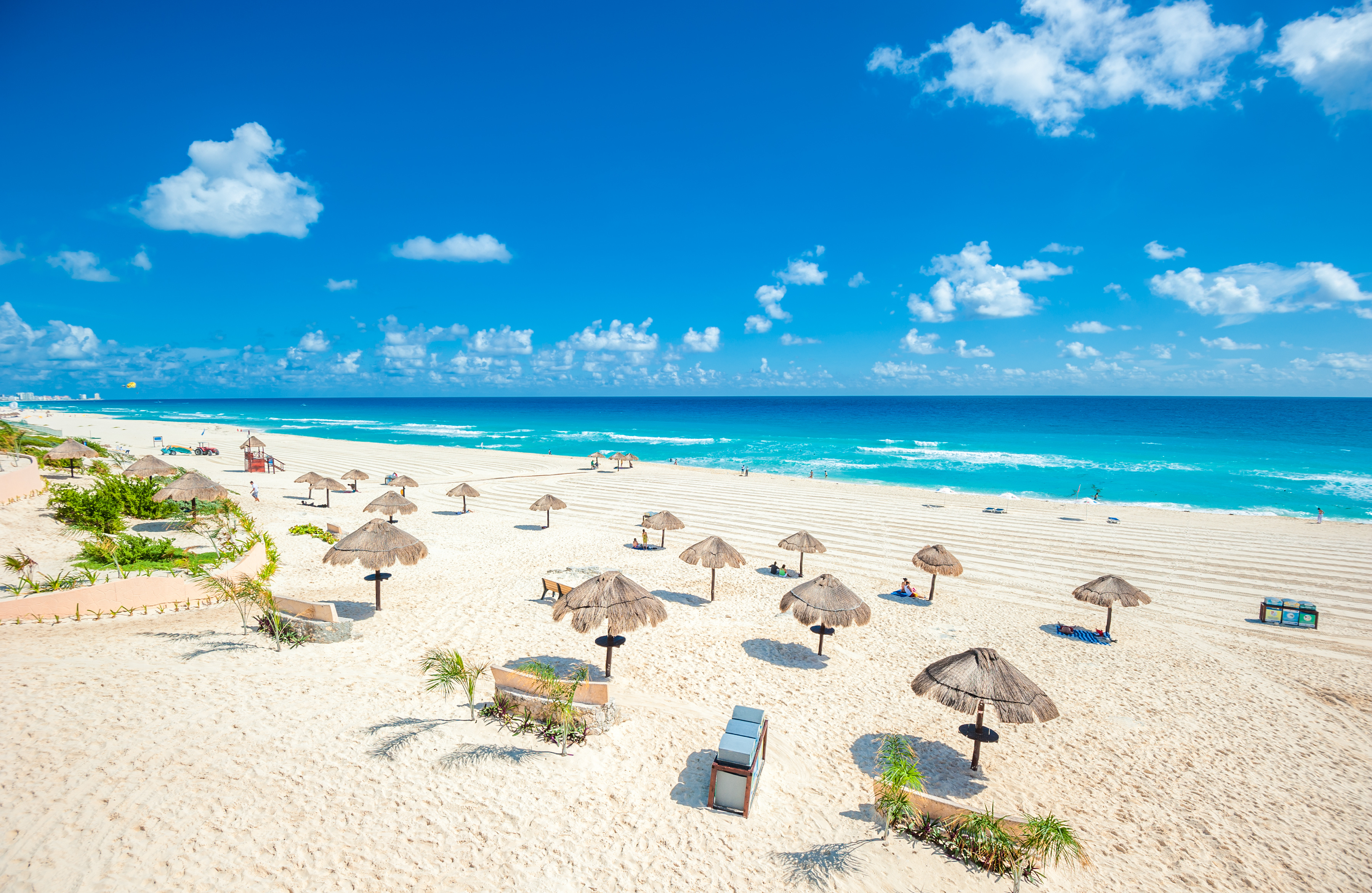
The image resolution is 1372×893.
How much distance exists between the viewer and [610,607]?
9.77 m

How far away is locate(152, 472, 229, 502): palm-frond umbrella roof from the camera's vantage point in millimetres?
17484

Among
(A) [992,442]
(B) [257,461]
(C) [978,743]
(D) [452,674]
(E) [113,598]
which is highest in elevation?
(A) [992,442]

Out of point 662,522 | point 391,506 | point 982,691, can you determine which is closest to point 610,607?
point 982,691

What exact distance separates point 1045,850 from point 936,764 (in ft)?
8.16

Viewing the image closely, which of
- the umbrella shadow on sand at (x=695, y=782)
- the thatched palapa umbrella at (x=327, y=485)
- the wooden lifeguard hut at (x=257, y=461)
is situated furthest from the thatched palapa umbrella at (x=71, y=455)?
the umbrella shadow on sand at (x=695, y=782)

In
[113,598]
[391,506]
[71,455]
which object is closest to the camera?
[113,598]

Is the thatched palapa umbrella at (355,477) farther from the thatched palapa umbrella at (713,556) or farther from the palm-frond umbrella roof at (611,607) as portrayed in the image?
the palm-frond umbrella roof at (611,607)

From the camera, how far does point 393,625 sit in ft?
39.6

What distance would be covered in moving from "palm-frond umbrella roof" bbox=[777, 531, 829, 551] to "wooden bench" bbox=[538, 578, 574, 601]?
19.1 feet

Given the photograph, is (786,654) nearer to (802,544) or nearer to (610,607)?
(610,607)

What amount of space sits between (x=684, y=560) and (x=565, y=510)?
1256 centimetres

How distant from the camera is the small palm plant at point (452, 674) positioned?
8.53 m

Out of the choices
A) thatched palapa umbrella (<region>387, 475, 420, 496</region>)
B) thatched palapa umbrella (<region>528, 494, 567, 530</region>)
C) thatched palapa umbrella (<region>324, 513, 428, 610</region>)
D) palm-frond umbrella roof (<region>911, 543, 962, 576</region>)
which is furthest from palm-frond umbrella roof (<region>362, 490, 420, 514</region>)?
palm-frond umbrella roof (<region>911, 543, 962, 576</region>)

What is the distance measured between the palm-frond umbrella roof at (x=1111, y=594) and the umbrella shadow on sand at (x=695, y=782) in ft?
33.1
